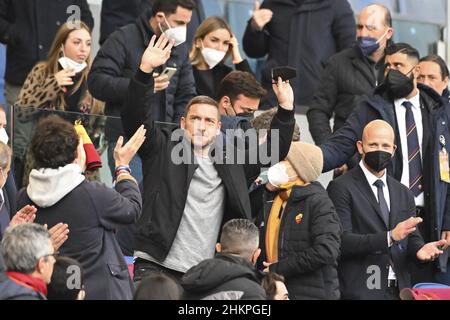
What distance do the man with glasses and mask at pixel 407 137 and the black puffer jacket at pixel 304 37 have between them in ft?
5.88

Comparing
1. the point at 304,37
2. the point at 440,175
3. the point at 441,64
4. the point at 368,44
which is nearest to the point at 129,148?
the point at 440,175

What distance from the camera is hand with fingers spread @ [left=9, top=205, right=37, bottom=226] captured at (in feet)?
29.5

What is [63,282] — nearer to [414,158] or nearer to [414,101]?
[414,158]

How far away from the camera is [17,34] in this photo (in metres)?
12.9

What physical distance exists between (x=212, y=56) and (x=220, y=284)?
4.45 m

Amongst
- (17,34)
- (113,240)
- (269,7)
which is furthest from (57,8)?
(113,240)

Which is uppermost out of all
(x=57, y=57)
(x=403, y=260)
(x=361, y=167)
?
(x=57, y=57)

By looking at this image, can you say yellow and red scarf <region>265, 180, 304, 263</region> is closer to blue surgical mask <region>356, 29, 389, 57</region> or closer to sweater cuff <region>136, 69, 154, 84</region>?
sweater cuff <region>136, 69, 154, 84</region>

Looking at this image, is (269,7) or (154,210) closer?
(154,210)

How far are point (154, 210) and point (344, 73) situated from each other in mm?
3303

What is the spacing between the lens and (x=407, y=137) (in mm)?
11586

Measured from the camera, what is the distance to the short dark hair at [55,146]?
29.5ft

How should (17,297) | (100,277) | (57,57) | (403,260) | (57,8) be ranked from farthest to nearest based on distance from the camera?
1. (57,8)
2. (57,57)
3. (403,260)
4. (100,277)
5. (17,297)
